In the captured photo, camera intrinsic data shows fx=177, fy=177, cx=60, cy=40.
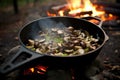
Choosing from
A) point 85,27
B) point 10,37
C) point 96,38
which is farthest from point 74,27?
point 10,37

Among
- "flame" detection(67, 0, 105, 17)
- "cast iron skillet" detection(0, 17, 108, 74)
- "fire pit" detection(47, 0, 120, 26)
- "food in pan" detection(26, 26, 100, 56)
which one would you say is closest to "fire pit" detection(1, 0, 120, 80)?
"cast iron skillet" detection(0, 17, 108, 74)

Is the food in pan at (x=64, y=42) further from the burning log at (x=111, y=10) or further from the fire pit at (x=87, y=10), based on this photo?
the burning log at (x=111, y=10)

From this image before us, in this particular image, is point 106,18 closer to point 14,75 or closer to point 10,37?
point 10,37

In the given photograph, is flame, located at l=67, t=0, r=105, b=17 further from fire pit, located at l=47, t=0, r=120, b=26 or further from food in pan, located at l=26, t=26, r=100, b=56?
food in pan, located at l=26, t=26, r=100, b=56

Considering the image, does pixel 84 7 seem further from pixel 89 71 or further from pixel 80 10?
pixel 89 71

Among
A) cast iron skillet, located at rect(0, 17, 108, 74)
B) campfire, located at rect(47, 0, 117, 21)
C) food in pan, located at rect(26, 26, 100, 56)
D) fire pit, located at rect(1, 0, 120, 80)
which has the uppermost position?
cast iron skillet, located at rect(0, 17, 108, 74)

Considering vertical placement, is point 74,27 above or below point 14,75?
above

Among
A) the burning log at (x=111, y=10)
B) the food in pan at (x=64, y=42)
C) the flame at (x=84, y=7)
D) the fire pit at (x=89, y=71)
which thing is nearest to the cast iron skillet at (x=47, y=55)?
the food in pan at (x=64, y=42)
